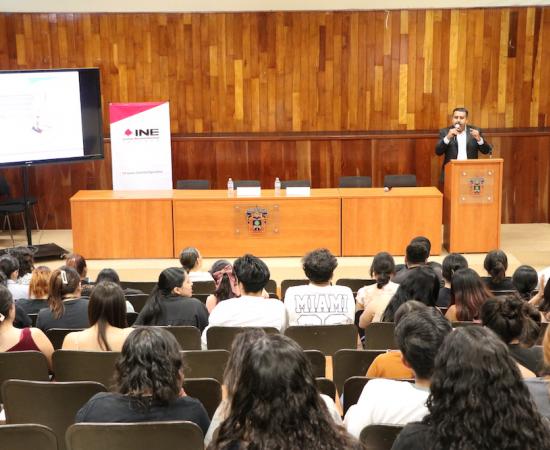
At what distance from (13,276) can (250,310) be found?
7.01ft

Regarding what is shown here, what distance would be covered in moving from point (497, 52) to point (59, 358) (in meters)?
8.58

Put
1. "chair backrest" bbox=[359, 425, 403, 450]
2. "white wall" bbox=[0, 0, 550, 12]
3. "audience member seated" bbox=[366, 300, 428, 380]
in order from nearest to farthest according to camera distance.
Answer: "chair backrest" bbox=[359, 425, 403, 450], "audience member seated" bbox=[366, 300, 428, 380], "white wall" bbox=[0, 0, 550, 12]

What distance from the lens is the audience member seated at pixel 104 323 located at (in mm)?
4555

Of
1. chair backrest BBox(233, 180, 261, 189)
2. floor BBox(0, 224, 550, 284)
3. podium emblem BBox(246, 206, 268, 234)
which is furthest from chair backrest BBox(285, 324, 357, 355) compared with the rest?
chair backrest BBox(233, 180, 261, 189)

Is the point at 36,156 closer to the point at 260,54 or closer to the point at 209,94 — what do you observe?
the point at 209,94

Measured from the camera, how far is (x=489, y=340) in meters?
2.40

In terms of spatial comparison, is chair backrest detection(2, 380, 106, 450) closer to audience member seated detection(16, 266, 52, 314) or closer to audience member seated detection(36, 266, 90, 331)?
audience member seated detection(36, 266, 90, 331)

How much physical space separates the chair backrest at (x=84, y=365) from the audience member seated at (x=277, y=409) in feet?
6.69

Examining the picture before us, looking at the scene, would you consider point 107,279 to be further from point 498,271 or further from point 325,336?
point 498,271

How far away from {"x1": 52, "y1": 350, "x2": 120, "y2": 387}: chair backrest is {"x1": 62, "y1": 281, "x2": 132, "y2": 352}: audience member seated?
0.22 metres

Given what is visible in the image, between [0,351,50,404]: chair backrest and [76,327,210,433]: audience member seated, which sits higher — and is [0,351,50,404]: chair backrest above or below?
below

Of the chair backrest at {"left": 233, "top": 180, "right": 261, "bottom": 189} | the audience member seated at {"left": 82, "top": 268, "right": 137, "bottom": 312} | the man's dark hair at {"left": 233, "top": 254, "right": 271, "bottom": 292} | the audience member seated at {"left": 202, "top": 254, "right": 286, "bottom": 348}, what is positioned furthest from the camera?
the chair backrest at {"left": 233, "top": 180, "right": 261, "bottom": 189}

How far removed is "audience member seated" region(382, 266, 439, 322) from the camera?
5.34 meters

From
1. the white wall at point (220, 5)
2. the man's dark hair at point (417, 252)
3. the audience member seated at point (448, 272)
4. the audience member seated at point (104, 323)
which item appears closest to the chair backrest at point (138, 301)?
the audience member seated at point (104, 323)
